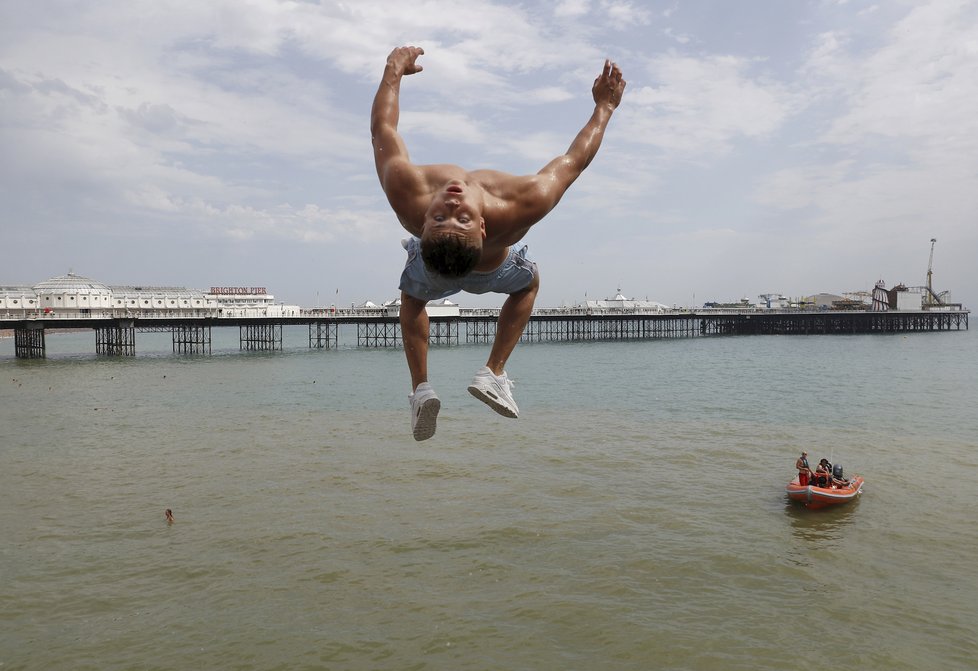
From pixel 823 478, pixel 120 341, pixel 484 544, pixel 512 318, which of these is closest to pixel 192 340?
pixel 120 341

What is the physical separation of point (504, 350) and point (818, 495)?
745 inches

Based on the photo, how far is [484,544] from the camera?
58.5 ft

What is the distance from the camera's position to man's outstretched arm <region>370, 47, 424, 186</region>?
411cm

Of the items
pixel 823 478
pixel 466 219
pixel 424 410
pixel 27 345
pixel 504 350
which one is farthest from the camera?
pixel 27 345

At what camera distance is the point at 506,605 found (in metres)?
14.4

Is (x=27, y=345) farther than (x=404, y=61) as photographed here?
Yes

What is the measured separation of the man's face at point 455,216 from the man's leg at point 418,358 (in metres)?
1.44

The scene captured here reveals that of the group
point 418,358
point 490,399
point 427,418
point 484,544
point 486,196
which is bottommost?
point 484,544

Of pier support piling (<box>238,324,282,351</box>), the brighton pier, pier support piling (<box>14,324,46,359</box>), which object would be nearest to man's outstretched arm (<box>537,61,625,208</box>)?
the brighton pier

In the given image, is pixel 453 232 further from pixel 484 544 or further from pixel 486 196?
pixel 484 544

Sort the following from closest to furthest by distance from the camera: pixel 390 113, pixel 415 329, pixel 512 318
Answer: pixel 390 113
pixel 415 329
pixel 512 318

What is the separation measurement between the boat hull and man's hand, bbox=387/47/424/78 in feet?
66.2

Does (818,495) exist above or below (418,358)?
below

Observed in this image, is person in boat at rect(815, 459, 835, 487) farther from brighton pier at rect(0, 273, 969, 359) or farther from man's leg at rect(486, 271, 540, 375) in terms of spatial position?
brighton pier at rect(0, 273, 969, 359)
